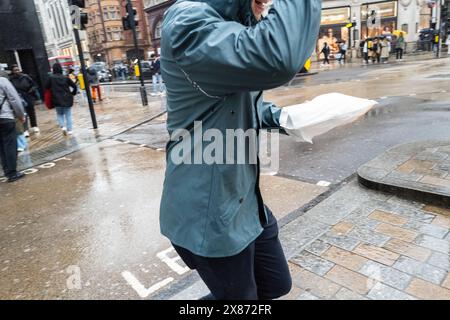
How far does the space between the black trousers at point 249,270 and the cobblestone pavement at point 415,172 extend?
2.36 m

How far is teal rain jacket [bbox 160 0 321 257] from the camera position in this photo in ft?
3.56

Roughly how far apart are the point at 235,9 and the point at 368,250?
2.28 metres

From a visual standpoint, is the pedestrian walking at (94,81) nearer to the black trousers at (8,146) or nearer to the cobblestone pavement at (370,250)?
the black trousers at (8,146)

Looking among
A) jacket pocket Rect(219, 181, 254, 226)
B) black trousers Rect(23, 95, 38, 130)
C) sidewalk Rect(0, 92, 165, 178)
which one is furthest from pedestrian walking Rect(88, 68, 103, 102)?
jacket pocket Rect(219, 181, 254, 226)

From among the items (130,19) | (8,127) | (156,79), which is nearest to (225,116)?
(8,127)

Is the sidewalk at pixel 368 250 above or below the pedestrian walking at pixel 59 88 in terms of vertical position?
below

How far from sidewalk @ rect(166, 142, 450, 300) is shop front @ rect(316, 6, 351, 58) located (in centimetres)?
3553

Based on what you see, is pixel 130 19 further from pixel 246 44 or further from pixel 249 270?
pixel 246 44

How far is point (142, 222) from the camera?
4.11 meters

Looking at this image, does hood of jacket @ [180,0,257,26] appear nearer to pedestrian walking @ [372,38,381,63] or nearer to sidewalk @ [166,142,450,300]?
sidewalk @ [166,142,450,300]

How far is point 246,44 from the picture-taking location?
1.08 meters

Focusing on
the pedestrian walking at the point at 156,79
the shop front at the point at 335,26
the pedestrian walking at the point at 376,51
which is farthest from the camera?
the shop front at the point at 335,26

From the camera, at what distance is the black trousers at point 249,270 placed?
4.98 ft

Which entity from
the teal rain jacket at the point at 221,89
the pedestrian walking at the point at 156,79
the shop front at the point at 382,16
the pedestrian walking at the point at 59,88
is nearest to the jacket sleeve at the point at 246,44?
the teal rain jacket at the point at 221,89
